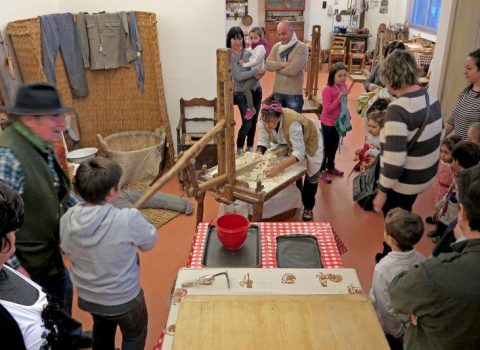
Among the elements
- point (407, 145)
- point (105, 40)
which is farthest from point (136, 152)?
point (407, 145)

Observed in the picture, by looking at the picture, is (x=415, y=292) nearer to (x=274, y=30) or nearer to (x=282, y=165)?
(x=282, y=165)

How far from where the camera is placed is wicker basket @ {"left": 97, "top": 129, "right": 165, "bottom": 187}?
421 centimetres

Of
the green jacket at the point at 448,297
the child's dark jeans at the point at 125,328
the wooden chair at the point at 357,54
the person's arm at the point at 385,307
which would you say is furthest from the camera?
the wooden chair at the point at 357,54

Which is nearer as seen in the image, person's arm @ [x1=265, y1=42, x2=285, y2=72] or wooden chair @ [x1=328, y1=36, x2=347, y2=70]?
person's arm @ [x1=265, y1=42, x2=285, y2=72]

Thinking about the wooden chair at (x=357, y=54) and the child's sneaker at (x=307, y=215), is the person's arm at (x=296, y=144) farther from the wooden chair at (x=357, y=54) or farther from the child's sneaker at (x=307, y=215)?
the wooden chair at (x=357, y=54)

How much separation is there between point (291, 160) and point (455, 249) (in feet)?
6.15

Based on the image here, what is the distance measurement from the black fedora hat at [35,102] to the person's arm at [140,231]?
0.62m

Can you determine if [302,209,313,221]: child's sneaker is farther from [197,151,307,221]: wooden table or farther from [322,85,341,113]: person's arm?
[322,85,341,113]: person's arm

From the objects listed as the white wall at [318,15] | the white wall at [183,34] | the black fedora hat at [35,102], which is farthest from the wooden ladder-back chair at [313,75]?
the white wall at [318,15]

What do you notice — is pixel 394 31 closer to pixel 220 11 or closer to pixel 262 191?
pixel 220 11

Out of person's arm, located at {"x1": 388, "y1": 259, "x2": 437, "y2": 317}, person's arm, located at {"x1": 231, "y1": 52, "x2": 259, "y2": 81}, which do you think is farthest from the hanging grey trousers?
person's arm, located at {"x1": 388, "y1": 259, "x2": 437, "y2": 317}

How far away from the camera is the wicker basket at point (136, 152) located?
4211 mm

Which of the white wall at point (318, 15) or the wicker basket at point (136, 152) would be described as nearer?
the wicker basket at point (136, 152)

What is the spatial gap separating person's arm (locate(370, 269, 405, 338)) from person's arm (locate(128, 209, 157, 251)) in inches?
43.8
